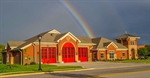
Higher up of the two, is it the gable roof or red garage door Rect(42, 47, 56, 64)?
the gable roof

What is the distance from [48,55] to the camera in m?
46.5

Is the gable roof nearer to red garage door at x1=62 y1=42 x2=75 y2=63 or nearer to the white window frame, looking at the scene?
red garage door at x1=62 y1=42 x2=75 y2=63

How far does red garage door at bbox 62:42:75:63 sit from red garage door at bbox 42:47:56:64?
2.35 m

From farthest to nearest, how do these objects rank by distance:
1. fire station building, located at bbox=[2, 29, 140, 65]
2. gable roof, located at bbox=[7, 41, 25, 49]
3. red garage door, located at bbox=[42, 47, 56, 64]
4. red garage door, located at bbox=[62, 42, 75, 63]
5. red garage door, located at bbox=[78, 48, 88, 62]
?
1. red garage door, located at bbox=[78, 48, 88, 62]
2. gable roof, located at bbox=[7, 41, 25, 49]
3. red garage door, located at bbox=[62, 42, 75, 63]
4. red garage door, located at bbox=[42, 47, 56, 64]
5. fire station building, located at bbox=[2, 29, 140, 65]

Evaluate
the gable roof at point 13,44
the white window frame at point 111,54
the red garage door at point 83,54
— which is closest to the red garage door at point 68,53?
the red garage door at point 83,54

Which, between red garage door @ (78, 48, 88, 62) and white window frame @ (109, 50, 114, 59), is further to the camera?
white window frame @ (109, 50, 114, 59)

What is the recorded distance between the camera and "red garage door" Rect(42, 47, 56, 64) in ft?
150

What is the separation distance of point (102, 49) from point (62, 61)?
12.6 meters

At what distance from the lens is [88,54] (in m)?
52.4

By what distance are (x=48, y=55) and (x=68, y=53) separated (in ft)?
16.3

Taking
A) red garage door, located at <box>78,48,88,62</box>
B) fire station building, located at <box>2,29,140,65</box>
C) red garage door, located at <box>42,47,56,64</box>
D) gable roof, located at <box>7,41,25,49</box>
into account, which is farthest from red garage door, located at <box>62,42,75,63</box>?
gable roof, located at <box>7,41,25,49</box>

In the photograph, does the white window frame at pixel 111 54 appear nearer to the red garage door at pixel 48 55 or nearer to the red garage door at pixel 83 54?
the red garage door at pixel 83 54

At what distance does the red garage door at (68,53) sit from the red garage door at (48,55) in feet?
7.72

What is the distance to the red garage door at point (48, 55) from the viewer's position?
45.8 meters
